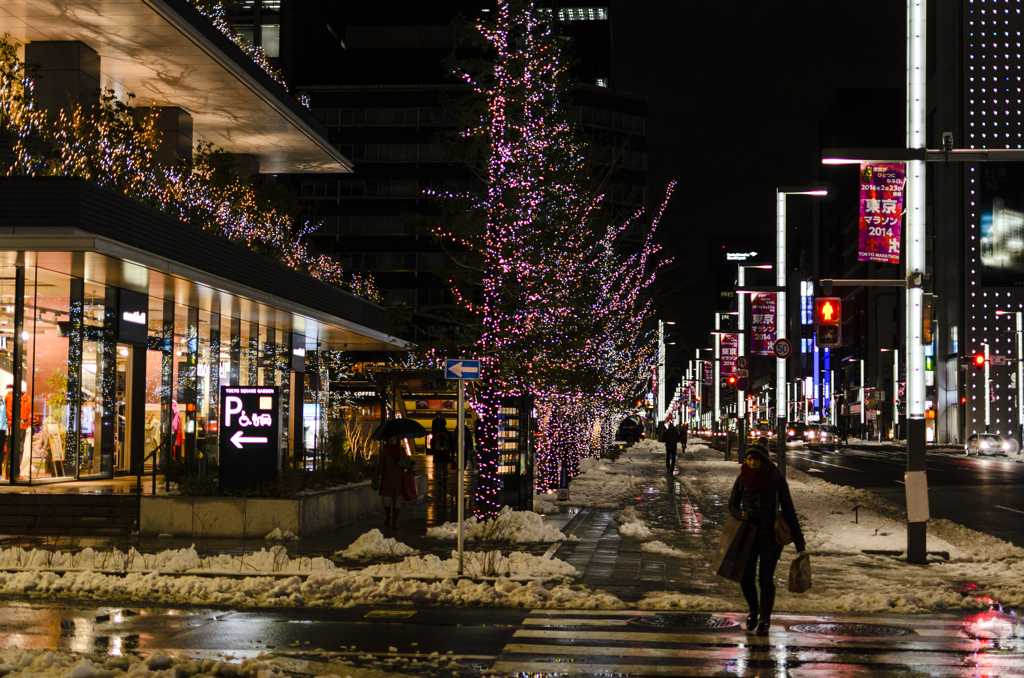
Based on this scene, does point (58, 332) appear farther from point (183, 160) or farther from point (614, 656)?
point (614, 656)

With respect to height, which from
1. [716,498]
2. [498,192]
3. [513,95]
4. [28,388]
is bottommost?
[716,498]

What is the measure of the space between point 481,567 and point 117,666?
6403 millimetres

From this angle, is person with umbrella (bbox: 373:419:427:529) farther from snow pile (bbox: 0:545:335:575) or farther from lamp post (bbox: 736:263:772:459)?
lamp post (bbox: 736:263:772:459)

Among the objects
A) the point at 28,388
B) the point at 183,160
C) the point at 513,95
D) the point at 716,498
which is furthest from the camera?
the point at 183,160

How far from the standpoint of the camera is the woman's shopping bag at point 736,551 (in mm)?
10578

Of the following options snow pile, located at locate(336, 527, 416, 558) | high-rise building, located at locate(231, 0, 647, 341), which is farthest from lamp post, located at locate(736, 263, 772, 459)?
high-rise building, located at locate(231, 0, 647, 341)

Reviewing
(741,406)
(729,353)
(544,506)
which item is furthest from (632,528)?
(729,353)

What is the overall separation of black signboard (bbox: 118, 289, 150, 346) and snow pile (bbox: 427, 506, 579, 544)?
10.5 m

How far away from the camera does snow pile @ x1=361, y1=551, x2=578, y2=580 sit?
Answer: 13945 mm

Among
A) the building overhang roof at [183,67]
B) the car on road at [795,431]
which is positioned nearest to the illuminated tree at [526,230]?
the building overhang roof at [183,67]

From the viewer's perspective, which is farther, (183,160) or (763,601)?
(183,160)

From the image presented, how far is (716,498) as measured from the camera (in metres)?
29.3

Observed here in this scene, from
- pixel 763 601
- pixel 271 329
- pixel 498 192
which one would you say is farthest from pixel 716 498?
pixel 763 601

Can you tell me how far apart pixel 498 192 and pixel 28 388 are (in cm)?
1071
